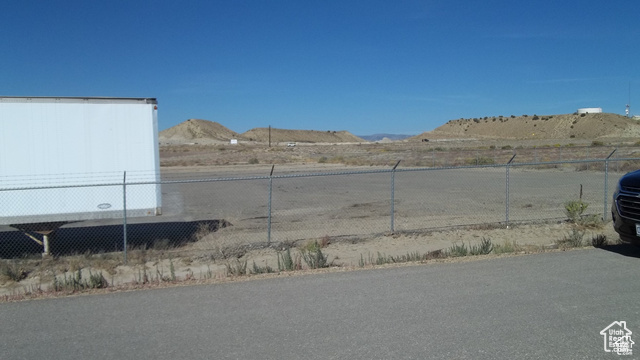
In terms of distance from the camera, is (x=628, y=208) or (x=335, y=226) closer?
(x=628, y=208)

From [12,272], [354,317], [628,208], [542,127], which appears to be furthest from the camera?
[542,127]

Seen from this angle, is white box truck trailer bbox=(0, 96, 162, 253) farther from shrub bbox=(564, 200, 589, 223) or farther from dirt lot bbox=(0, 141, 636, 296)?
shrub bbox=(564, 200, 589, 223)

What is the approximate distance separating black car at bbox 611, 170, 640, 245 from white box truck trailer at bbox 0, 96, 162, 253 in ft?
28.9

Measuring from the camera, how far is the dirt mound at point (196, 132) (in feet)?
509

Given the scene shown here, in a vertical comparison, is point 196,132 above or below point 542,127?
above

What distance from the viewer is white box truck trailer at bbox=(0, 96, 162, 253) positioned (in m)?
11.1

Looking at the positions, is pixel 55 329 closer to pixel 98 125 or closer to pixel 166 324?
pixel 166 324

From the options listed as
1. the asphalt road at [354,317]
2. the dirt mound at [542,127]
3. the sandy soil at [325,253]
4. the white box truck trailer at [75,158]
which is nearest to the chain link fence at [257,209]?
the white box truck trailer at [75,158]

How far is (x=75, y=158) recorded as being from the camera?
11445mm

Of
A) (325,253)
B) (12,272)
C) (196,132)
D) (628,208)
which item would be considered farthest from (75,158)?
(196,132)

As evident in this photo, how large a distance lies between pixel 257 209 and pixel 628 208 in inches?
473

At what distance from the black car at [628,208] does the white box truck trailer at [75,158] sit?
347 inches

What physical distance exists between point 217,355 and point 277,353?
1.99 ft

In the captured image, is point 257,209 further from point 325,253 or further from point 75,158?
point 75,158
